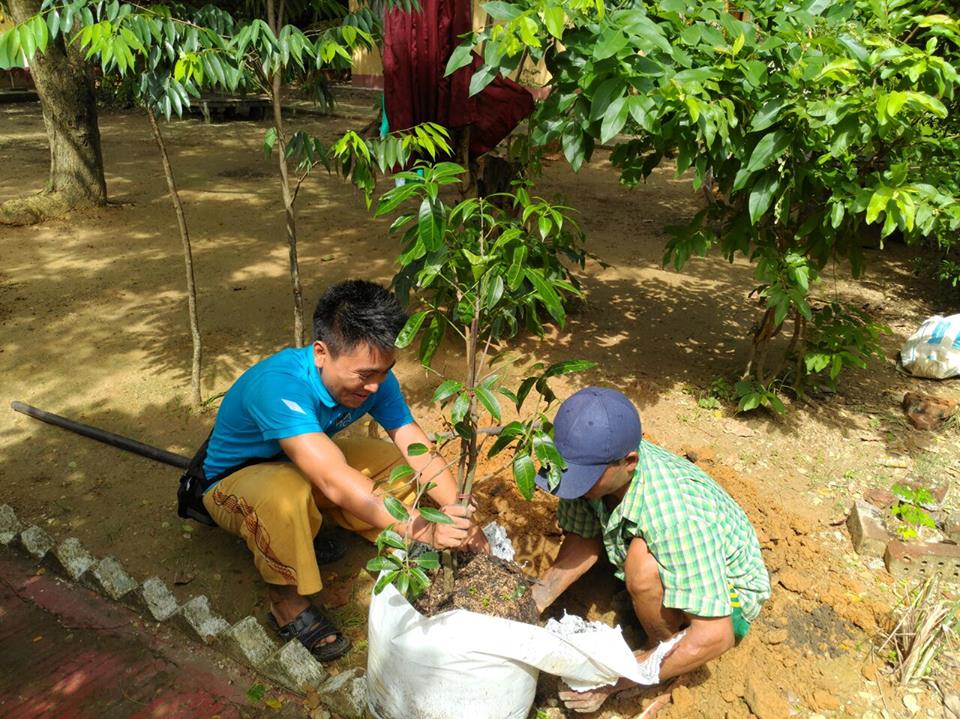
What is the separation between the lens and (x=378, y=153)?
115 inches

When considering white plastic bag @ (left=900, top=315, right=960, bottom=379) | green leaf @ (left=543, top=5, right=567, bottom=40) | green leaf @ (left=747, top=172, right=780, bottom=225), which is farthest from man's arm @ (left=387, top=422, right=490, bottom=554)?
white plastic bag @ (left=900, top=315, right=960, bottom=379)

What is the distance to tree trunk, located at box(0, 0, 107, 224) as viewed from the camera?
22.0 feet

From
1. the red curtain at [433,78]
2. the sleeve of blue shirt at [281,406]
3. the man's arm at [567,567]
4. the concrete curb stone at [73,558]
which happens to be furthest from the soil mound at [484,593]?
the red curtain at [433,78]

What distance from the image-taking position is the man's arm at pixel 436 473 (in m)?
2.21

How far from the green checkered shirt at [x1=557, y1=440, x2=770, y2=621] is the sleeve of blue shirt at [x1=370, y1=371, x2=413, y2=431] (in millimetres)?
761

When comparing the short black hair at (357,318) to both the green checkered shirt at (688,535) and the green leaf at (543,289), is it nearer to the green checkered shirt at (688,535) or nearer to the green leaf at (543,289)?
the green leaf at (543,289)

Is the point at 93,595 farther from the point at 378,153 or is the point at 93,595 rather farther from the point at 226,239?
the point at 226,239

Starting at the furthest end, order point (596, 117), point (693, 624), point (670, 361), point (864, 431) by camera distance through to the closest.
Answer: point (670, 361)
point (864, 431)
point (596, 117)
point (693, 624)

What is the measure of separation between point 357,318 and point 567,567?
41.7 inches

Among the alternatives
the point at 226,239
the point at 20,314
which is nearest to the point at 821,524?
the point at 20,314

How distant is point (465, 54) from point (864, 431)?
2.68 meters

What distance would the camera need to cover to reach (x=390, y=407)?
259cm

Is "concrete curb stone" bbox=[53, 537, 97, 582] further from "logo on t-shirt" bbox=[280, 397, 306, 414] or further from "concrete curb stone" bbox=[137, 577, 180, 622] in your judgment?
"logo on t-shirt" bbox=[280, 397, 306, 414]

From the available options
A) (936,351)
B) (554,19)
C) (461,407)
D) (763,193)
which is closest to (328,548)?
(461,407)
